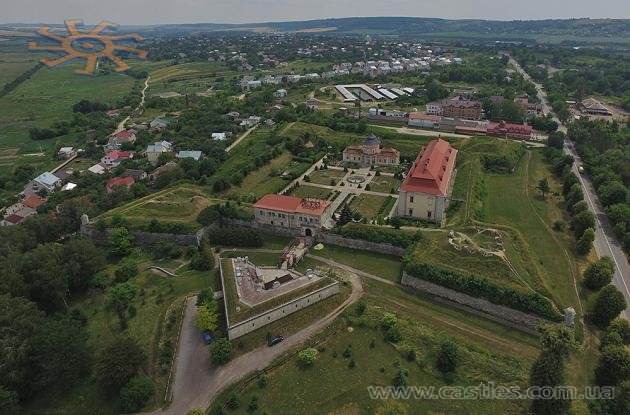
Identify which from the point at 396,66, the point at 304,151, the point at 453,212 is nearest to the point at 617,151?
the point at 453,212

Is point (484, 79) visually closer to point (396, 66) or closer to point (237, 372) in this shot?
point (396, 66)

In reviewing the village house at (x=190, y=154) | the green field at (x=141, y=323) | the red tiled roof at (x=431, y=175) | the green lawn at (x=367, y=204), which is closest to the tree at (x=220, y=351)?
the green field at (x=141, y=323)

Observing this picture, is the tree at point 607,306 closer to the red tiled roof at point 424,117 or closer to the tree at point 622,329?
the tree at point 622,329

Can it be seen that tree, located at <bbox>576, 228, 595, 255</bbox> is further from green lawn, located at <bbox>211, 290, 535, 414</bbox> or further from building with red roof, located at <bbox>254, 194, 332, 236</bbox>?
building with red roof, located at <bbox>254, 194, 332, 236</bbox>

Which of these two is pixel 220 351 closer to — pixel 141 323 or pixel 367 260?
pixel 141 323

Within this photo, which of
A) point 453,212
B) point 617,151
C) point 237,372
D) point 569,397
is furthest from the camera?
point 617,151

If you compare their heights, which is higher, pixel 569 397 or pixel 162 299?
pixel 569 397

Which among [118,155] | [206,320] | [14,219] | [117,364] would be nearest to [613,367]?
[206,320]
